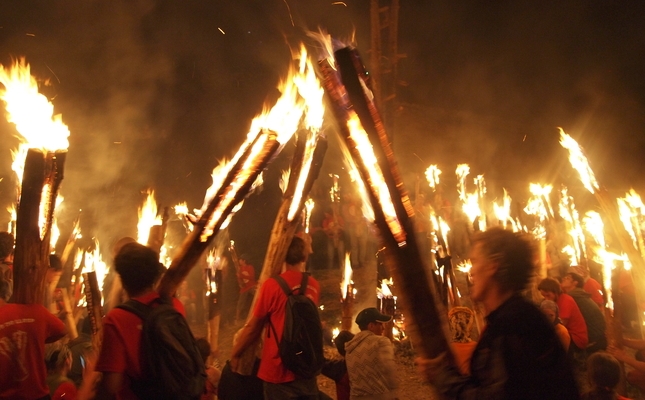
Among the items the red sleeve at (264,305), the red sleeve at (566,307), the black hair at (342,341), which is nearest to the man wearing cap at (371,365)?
the black hair at (342,341)

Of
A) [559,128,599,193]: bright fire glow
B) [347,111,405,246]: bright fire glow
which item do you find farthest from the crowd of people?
[559,128,599,193]: bright fire glow

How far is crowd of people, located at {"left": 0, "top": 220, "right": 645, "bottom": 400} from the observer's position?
1.83 m

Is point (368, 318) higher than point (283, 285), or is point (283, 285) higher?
point (283, 285)

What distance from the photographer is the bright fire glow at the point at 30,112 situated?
3.67 metres

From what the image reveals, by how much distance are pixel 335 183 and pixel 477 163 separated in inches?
273

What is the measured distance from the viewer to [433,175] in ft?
57.2

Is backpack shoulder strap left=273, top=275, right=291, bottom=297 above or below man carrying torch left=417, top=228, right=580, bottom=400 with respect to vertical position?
above

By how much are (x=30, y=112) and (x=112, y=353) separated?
254 centimetres

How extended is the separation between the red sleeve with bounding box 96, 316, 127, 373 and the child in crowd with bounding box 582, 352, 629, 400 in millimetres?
3093

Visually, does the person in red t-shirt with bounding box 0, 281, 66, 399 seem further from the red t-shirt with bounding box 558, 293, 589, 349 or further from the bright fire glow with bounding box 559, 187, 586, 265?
the bright fire glow with bounding box 559, 187, 586, 265

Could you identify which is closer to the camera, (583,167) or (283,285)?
(283,285)

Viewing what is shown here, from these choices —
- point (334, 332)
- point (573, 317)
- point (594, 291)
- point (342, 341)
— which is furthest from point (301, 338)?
point (594, 291)

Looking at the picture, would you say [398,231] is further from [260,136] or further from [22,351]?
[22,351]

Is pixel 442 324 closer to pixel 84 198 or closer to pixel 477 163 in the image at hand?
pixel 84 198
